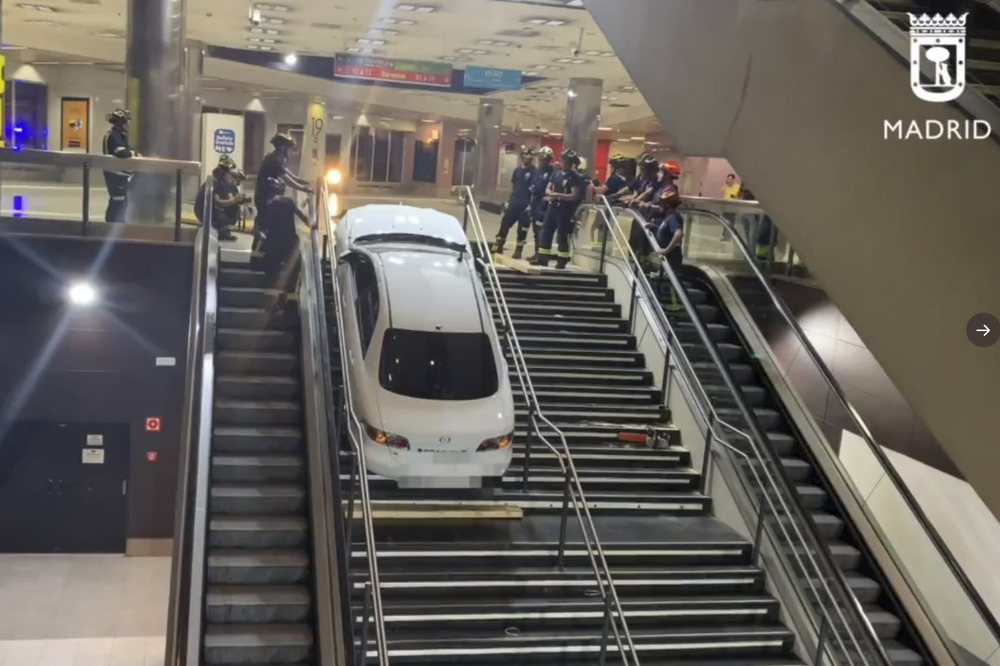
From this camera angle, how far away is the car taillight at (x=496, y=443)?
7.87 meters

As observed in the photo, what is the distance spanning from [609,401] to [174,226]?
219 inches

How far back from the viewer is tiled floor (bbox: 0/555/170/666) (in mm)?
9719

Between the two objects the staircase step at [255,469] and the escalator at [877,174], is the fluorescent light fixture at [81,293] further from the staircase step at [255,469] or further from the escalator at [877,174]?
the escalator at [877,174]

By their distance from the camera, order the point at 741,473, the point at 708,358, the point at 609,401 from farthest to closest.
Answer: the point at 609,401 → the point at 708,358 → the point at 741,473

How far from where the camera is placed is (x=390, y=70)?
17.7m

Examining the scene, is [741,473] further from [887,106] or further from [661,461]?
[887,106]

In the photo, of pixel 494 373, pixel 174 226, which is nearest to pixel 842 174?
pixel 494 373

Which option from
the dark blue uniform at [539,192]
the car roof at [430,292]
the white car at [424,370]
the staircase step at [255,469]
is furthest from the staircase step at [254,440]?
the dark blue uniform at [539,192]

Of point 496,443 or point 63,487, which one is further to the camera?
point 63,487

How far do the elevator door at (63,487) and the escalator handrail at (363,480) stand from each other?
470 centimetres

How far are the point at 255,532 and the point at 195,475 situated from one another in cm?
73

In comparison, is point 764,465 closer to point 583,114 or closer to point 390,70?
point 390,70

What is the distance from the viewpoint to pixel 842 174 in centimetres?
433

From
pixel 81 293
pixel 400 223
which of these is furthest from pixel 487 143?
pixel 400 223
